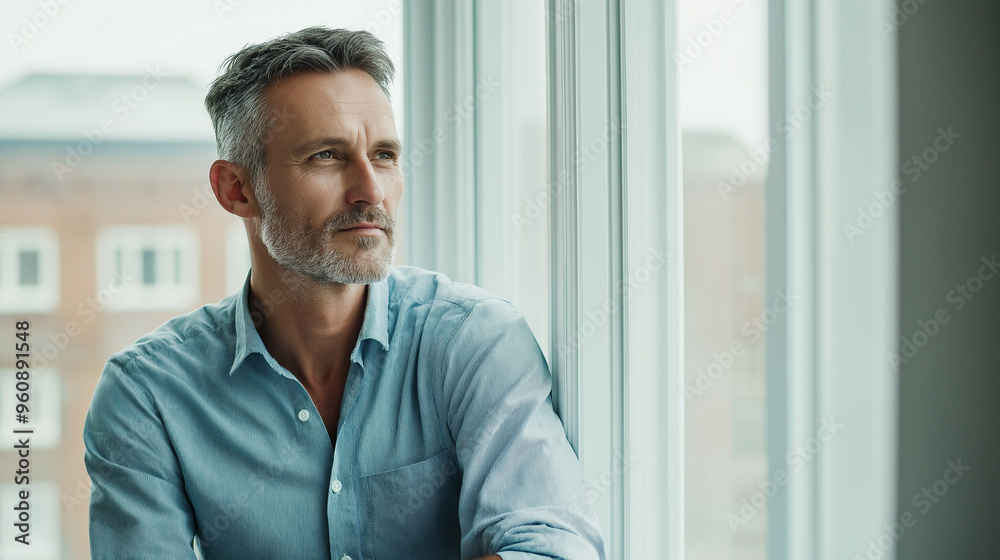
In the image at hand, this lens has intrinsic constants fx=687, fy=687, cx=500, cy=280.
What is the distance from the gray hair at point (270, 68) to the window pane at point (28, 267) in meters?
0.95

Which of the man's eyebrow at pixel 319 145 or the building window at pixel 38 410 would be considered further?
the building window at pixel 38 410

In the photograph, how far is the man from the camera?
1.19 meters

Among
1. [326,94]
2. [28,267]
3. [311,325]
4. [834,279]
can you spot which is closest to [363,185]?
[326,94]

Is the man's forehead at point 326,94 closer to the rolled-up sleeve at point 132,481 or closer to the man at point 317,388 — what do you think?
the man at point 317,388

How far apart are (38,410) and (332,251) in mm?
1327

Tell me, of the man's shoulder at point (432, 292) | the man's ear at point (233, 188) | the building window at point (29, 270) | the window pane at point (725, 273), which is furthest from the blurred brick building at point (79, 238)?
the window pane at point (725, 273)

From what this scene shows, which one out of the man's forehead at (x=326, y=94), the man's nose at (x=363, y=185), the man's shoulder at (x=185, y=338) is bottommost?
the man's shoulder at (x=185, y=338)

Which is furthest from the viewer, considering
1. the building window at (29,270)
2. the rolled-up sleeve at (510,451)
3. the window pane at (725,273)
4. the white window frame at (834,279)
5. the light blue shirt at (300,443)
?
the building window at (29,270)

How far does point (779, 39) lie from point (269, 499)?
3.48 ft

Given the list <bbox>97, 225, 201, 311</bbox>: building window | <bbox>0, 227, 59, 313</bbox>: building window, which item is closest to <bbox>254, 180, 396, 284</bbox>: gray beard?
<bbox>97, 225, 201, 311</bbox>: building window

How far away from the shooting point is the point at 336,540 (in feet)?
3.91

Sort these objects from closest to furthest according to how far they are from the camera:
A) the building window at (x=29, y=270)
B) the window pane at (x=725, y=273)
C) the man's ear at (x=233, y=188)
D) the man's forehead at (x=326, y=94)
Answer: the window pane at (x=725, y=273)
the man's forehead at (x=326, y=94)
the man's ear at (x=233, y=188)
the building window at (x=29, y=270)

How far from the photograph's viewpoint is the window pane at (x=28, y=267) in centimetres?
196

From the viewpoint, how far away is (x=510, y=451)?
1046 mm
